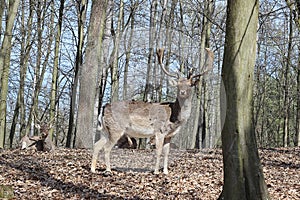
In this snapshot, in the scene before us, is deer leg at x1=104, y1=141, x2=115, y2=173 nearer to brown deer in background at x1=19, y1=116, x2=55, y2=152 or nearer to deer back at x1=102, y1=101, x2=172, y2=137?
deer back at x1=102, y1=101, x2=172, y2=137

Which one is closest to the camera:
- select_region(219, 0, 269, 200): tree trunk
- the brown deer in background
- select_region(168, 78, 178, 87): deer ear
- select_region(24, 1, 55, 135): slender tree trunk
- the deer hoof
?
select_region(219, 0, 269, 200): tree trunk

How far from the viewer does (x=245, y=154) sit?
189 inches

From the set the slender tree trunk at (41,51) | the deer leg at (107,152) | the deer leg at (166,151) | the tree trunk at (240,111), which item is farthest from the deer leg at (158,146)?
the slender tree trunk at (41,51)

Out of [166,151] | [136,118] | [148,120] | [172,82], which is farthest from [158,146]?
[172,82]

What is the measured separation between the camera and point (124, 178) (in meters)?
7.69

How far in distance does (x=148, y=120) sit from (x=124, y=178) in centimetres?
122

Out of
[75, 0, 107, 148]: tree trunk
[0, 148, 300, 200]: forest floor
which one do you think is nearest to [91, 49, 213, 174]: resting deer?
[0, 148, 300, 200]: forest floor

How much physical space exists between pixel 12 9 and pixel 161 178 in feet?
28.4

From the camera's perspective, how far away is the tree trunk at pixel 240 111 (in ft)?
15.8

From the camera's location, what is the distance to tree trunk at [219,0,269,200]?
4.80 metres

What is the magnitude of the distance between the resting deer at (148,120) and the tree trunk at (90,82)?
4192 millimetres

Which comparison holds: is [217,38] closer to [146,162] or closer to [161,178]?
[146,162]

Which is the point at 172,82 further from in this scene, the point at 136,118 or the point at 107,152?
the point at 107,152

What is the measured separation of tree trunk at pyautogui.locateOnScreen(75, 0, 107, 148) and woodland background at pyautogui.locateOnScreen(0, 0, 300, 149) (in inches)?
9.5
